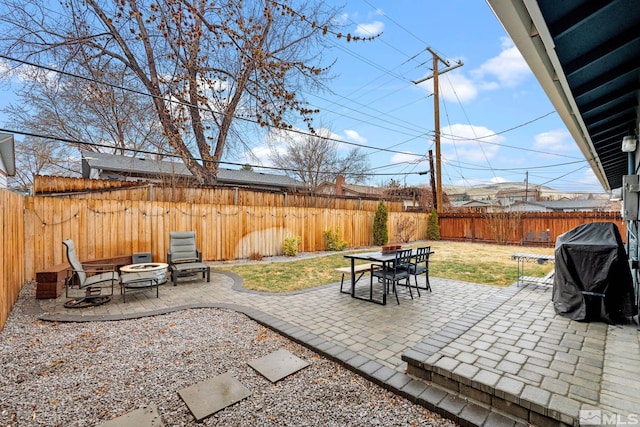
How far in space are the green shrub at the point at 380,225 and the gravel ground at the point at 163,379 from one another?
33.2ft

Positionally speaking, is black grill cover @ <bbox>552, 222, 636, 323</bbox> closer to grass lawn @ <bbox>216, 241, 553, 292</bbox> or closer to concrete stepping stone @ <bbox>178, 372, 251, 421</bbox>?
grass lawn @ <bbox>216, 241, 553, 292</bbox>

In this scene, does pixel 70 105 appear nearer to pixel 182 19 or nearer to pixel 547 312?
pixel 182 19

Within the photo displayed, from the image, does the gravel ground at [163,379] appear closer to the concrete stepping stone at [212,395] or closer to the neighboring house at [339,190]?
the concrete stepping stone at [212,395]

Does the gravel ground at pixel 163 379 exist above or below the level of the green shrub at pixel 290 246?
below

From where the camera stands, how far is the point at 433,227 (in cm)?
1577

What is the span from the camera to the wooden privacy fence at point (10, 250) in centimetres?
372

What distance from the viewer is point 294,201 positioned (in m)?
11.8

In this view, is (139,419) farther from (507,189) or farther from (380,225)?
(507,189)

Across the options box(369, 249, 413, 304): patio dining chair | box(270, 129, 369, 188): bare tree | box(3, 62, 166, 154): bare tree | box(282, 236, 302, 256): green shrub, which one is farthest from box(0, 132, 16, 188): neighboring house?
box(270, 129, 369, 188): bare tree

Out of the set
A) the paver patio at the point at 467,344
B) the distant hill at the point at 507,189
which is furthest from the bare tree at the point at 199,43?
the distant hill at the point at 507,189

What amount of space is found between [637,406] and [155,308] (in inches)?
205

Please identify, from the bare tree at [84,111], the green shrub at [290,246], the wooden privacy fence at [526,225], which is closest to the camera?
the bare tree at [84,111]

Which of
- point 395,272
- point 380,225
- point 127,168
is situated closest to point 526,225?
point 380,225

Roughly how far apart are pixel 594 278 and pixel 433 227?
12764 millimetres
